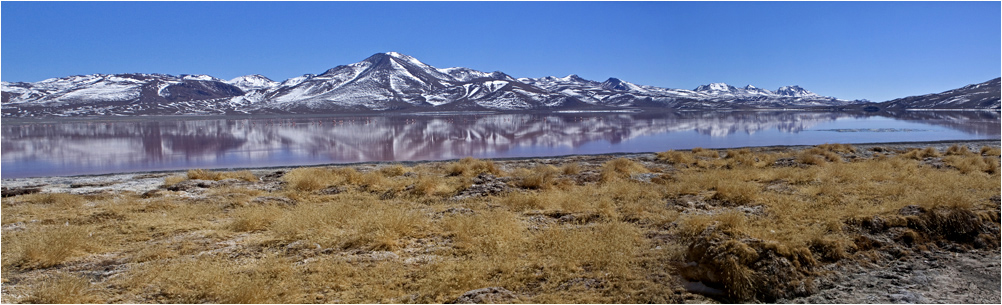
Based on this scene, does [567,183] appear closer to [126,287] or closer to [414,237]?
[414,237]

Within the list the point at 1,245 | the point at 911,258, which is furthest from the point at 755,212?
the point at 1,245

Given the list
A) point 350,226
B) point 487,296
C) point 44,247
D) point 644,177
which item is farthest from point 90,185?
point 644,177

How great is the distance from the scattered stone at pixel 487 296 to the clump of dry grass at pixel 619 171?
23.8ft

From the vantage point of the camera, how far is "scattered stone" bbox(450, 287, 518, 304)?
15.9ft

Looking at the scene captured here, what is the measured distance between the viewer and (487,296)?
4949 mm

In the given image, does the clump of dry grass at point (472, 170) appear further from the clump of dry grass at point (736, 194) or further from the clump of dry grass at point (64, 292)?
the clump of dry grass at point (64, 292)

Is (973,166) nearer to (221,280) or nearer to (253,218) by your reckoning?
(253,218)

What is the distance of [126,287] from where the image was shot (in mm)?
5391

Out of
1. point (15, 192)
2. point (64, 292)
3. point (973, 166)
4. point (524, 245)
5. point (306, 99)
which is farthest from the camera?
point (306, 99)

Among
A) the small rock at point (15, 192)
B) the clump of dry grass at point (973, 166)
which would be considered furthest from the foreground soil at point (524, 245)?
the clump of dry grass at point (973, 166)

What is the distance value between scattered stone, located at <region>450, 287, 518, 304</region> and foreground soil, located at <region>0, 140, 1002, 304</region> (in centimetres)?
2

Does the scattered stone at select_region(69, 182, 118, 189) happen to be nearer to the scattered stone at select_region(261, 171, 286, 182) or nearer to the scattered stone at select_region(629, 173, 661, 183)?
the scattered stone at select_region(261, 171, 286, 182)

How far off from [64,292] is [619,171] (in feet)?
37.3

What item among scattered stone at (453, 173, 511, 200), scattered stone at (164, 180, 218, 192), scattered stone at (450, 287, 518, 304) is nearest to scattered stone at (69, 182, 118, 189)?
scattered stone at (164, 180, 218, 192)
